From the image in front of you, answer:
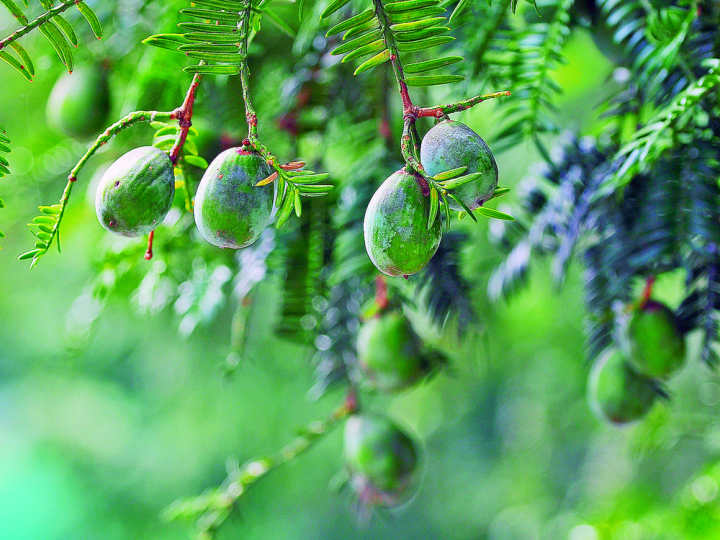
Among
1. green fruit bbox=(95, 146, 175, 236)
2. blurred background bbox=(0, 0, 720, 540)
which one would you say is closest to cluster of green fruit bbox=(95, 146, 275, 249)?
green fruit bbox=(95, 146, 175, 236)

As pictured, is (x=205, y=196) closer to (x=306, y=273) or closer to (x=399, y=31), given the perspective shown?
(x=399, y=31)

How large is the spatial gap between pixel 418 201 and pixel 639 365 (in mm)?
439

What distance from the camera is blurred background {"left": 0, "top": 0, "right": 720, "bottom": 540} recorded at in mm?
1186

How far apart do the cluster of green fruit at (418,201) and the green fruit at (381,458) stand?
51 centimetres

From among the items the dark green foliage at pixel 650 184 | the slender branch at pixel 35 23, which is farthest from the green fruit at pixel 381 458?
the slender branch at pixel 35 23

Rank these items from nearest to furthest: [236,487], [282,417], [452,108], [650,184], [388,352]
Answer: [452,108]
[650,184]
[388,352]
[236,487]
[282,417]

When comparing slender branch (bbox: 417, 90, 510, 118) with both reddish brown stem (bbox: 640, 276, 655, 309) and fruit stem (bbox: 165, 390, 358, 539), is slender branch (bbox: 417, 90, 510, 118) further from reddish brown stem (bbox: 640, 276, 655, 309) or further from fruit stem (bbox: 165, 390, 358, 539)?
fruit stem (bbox: 165, 390, 358, 539)

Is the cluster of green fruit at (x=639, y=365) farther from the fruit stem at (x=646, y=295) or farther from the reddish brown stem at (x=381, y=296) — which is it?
the reddish brown stem at (x=381, y=296)

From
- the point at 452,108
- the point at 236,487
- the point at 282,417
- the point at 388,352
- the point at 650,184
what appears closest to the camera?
the point at 452,108

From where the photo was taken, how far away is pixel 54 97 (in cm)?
86

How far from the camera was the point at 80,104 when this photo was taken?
841mm

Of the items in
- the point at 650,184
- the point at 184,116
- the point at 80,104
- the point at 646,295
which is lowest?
the point at 646,295

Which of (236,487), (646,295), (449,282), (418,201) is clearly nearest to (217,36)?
(418,201)

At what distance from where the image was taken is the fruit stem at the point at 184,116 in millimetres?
378
